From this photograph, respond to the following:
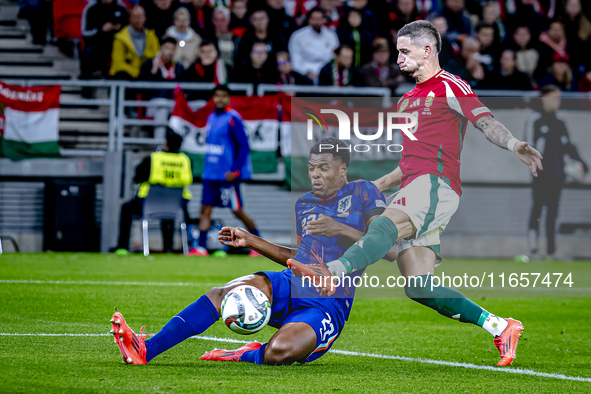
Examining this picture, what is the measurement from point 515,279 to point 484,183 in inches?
42.3

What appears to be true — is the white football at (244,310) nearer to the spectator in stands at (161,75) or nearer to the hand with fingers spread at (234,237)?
the hand with fingers spread at (234,237)

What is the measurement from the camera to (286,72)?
1359 cm

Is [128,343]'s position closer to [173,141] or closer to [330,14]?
[173,141]

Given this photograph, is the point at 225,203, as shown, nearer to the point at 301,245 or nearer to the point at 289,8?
the point at 289,8

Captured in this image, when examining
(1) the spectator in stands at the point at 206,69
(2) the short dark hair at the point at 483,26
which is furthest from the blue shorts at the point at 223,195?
(2) the short dark hair at the point at 483,26

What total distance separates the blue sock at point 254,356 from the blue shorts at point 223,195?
753cm

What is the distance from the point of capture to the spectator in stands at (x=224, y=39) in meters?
14.0

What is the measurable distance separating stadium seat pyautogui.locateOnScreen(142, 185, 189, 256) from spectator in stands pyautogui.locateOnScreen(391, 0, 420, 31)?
5.53 m

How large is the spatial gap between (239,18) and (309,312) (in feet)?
35.6

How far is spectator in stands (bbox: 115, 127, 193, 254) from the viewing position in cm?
1215

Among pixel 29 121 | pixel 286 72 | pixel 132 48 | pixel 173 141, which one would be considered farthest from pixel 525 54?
pixel 29 121

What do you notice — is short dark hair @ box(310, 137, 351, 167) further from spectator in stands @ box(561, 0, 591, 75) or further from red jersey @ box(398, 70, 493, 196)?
spectator in stands @ box(561, 0, 591, 75)

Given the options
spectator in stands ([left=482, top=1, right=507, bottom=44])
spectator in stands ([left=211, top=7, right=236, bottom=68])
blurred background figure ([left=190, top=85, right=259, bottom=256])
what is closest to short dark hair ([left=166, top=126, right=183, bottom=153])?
blurred background figure ([left=190, top=85, right=259, bottom=256])

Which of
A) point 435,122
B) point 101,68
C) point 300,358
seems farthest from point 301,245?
point 101,68
